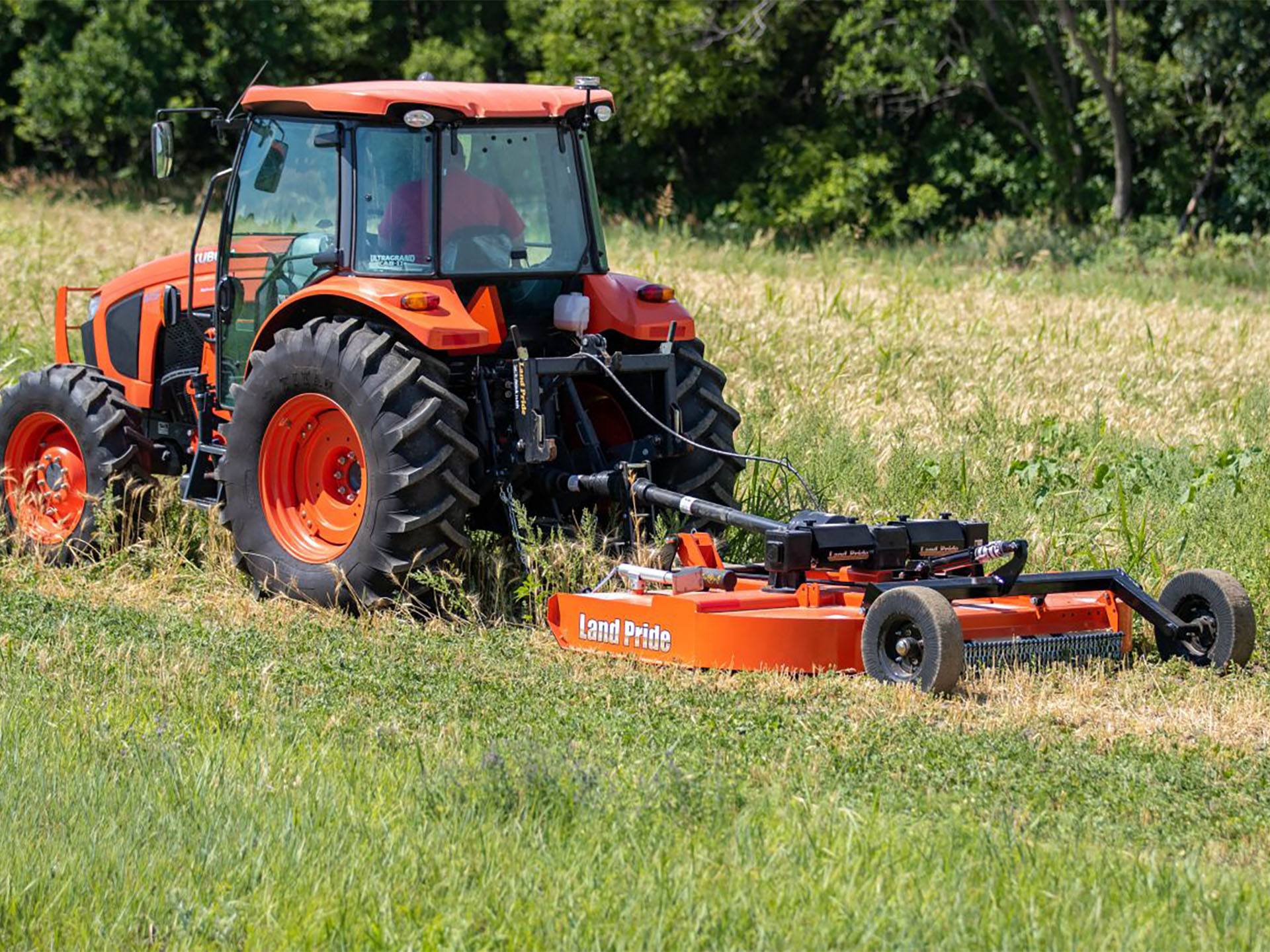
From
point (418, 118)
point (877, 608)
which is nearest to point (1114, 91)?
point (418, 118)

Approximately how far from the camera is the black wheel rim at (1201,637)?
6508 mm

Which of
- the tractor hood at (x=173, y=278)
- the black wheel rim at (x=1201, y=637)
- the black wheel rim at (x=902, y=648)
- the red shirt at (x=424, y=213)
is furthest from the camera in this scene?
the tractor hood at (x=173, y=278)

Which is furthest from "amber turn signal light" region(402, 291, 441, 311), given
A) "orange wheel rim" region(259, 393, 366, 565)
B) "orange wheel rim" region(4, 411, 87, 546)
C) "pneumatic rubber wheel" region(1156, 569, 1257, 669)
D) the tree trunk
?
the tree trunk

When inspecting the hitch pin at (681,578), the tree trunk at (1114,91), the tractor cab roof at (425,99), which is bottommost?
the hitch pin at (681,578)

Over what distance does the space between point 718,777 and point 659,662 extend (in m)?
1.70

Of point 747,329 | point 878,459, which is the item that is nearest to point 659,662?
point 878,459

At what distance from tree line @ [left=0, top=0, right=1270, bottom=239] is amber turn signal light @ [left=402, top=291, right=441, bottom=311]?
49.2 feet

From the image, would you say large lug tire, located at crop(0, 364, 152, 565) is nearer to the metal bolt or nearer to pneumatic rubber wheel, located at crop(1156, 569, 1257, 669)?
the metal bolt

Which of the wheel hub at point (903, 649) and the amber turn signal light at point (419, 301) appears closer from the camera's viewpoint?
the wheel hub at point (903, 649)

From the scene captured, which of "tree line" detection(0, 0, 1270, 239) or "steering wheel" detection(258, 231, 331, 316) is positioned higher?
"tree line" detection(0, 0, 1270, 239)

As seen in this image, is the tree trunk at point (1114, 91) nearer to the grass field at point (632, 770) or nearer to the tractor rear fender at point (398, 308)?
the grass field at point (632, 770)

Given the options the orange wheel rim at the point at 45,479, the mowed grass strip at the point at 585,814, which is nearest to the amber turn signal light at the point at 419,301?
the mowed grass strip at the point at 585,814

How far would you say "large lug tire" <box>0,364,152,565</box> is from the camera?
842 centimetres

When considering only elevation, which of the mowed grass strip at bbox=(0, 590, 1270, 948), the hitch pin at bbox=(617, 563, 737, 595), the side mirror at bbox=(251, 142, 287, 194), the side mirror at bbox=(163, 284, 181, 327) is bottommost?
the mowed grass strip at bbox=(0, 590, 1270, 948)
